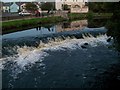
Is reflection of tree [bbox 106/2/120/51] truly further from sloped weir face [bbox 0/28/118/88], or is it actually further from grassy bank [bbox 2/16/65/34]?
grassy bank [bbox 2/16/65/34]

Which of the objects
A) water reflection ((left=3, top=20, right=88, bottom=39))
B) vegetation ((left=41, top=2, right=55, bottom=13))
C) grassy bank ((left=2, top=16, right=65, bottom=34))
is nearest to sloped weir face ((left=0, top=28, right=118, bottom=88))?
water reflection ((left=3, top=20, right=88, bottom=39))

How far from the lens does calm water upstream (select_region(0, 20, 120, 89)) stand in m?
15.3

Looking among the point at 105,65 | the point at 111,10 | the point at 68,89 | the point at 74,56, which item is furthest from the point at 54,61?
the point at 111,10

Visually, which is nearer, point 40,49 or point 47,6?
A: point 40,49

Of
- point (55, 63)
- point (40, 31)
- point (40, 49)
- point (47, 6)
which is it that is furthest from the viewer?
point (47, 6)

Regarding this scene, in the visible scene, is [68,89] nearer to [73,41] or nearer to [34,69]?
[34,69]

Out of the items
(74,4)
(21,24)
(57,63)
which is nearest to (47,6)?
(74,4)

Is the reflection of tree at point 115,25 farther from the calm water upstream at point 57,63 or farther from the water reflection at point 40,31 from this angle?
the water reflection at point 40,31

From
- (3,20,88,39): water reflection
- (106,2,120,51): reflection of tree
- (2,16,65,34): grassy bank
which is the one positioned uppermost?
(106,2,120,51): reflection of tree

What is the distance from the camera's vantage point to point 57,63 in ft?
62.2

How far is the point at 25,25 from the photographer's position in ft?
132

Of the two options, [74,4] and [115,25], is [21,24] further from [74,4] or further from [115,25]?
[74,4]

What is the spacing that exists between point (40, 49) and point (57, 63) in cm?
471

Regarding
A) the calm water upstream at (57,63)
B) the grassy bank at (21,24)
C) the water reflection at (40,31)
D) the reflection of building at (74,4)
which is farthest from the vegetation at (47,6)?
the calm water upstream at (57,63)
